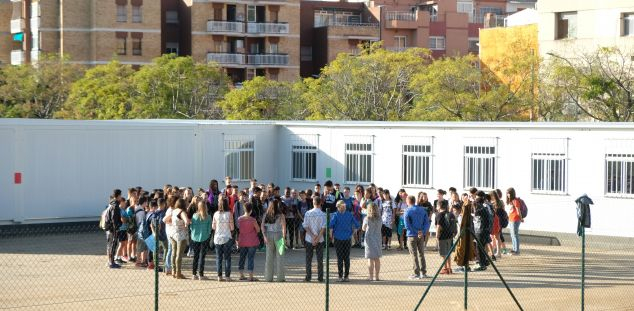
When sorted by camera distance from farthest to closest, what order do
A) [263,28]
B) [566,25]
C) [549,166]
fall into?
1. [263,28]
2. [566,25]
3. [549,166]

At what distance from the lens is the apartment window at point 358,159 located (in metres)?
32.8

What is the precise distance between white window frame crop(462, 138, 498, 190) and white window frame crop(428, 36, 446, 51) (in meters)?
66.4

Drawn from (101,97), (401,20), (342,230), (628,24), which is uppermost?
(401,20)

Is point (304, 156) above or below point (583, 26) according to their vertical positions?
below

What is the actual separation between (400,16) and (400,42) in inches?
86.1

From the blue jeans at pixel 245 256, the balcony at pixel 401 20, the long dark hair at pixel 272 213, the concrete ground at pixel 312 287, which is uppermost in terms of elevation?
the balcony at pixel 401 20

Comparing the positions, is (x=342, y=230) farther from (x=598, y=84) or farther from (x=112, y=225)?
(x=598, y=84)

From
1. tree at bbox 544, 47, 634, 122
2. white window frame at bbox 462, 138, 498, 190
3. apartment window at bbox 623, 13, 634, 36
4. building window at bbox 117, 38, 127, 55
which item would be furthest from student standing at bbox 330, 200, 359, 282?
building window at bbox 117, 38, 127, 55

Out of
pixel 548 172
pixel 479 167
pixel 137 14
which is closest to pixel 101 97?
pixel 137 14

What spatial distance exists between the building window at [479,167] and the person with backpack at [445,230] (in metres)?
7.31

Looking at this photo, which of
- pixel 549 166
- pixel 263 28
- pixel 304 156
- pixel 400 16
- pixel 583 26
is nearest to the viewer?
pixel 549 166

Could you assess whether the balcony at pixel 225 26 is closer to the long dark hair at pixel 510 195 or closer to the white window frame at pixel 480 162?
the white window frame at pixel 480 162

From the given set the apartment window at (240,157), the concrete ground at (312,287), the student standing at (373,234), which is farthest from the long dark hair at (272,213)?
the apartment window at (240,157)

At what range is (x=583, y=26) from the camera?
192ft
